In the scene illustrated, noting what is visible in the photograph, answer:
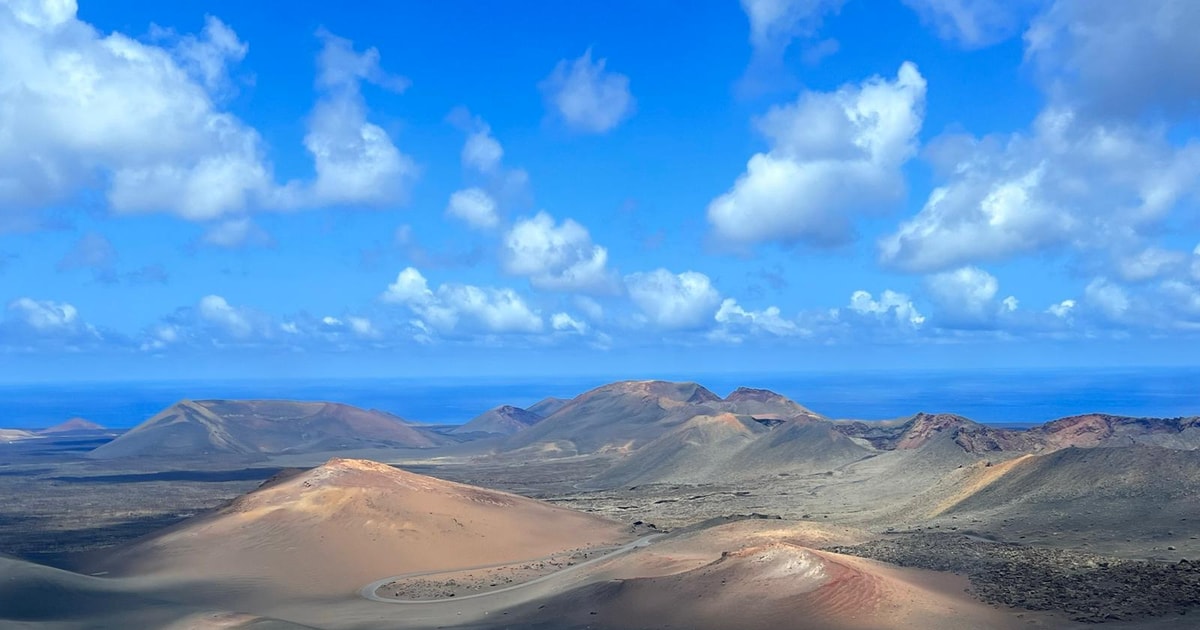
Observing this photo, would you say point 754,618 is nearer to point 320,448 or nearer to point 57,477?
point 57,477

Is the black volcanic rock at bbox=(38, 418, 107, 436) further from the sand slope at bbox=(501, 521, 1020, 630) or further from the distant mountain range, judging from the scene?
the sand slope at bbox=(501, 521, 1020, 630)

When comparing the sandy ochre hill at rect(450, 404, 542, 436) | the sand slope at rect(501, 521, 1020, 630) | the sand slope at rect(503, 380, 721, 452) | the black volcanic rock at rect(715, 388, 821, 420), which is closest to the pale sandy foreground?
the sand slope at rect(501, 521, 1020, 630)

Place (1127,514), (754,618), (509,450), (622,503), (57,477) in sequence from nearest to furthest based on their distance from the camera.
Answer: (754,618)
(1127,514)
(622,503)
(57,477)
(509,450)

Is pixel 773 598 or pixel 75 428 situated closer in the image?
pixel 773 598

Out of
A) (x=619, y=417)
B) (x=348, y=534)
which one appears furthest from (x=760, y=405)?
(x=348, y=534)

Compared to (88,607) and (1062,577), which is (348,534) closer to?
(88,607)

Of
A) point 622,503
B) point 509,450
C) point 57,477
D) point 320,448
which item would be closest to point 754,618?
point 622,503
